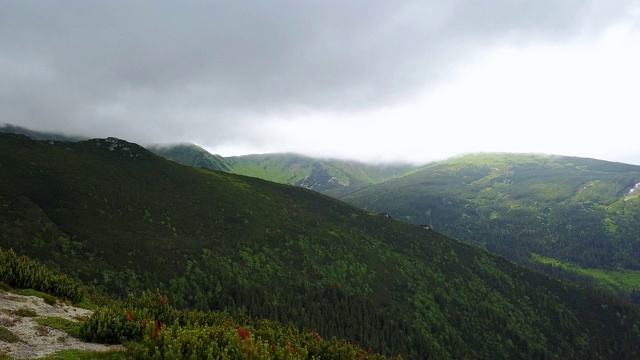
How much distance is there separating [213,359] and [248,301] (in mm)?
116099

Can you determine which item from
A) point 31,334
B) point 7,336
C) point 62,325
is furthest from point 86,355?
point 62,325

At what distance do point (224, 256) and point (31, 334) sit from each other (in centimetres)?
12329

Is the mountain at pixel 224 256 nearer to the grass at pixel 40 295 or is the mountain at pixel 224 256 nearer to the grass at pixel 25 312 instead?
the grass at pixel 40 295

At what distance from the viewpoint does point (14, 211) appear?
100 metres

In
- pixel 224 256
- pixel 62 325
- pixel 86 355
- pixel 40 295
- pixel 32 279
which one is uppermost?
pixel 86 355

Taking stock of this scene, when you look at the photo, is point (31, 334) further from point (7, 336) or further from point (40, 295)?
point (40, 295)

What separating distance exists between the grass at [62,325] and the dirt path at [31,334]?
288 mm

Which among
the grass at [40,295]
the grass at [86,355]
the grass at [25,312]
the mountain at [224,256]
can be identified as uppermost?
the grass at [86,355]

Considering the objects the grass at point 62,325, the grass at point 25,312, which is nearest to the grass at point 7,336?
the grass at point 62,325

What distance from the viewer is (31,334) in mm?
19672

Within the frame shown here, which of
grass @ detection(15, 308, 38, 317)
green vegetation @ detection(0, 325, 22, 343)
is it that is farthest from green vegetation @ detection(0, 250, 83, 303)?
green vegetation @ detection(0, 325, 22, 343)

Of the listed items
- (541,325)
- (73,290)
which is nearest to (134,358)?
(73,290)

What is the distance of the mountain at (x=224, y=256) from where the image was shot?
106 meters

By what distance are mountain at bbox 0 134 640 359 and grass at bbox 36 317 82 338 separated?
77.0m
